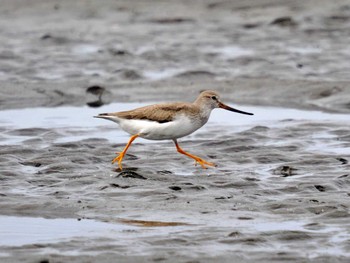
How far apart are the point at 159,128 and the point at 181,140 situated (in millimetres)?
1916

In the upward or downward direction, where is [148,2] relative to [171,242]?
upward

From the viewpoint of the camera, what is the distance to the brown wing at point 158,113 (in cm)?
1181

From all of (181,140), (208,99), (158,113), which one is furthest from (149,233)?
(181,140)

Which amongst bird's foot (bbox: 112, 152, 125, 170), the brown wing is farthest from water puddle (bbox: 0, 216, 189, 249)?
the brown wing

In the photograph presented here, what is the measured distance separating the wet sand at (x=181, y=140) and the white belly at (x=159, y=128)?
39 centimetres

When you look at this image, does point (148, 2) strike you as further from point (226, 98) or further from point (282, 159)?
point (282, 159)

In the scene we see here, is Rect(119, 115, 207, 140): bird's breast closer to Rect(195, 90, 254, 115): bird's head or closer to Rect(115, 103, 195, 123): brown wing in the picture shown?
Rect(115, 103, 195, 123): brown wing

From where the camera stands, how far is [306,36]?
21.0 meters

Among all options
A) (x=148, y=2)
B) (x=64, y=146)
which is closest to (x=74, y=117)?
(x=64, y=146)

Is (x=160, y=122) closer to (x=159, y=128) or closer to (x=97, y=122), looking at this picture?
(x=159, y=128)

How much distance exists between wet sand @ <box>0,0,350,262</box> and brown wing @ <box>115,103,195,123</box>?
584 mm

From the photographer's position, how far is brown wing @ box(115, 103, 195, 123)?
11.8 meters

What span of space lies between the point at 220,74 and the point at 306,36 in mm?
3821

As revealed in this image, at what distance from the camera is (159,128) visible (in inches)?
462
